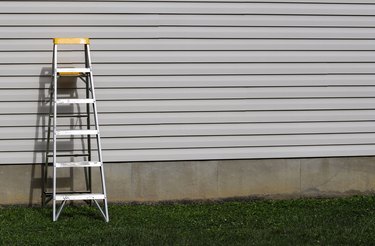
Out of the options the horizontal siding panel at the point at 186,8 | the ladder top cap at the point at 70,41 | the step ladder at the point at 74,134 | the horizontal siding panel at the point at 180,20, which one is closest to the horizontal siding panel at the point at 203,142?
the step ladder at the point at 74,134

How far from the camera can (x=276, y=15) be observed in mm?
11820

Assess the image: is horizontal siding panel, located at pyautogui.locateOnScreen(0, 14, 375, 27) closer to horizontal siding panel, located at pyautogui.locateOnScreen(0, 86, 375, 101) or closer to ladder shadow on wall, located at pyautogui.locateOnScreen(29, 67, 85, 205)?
ladder shadow on wall, located at pyautogui.locateOnScreen(29, 67, 85, 205)

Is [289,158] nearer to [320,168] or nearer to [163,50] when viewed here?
[320,168]

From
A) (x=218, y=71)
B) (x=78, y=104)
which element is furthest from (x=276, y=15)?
(x=78, y=104)

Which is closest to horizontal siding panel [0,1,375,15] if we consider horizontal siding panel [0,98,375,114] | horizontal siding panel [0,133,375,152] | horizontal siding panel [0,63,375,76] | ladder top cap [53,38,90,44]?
ladder top cap [53,38,90,44]

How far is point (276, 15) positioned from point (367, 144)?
2.01 meters

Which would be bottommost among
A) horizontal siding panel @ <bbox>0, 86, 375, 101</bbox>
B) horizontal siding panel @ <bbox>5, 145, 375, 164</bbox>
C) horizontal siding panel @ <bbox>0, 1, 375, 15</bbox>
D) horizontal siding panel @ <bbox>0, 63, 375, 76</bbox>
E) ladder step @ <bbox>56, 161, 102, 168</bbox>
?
ladder step @ <bbox>56, 161, 102, 168</bbox>

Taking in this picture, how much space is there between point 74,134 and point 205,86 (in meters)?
1.79

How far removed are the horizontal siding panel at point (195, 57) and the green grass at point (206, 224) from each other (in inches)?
Answer: 68.3

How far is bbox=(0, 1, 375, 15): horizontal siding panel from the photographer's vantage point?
11.3 metres

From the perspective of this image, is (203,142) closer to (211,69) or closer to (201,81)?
(201,81)

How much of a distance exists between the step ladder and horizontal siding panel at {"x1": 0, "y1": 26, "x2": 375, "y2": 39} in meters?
0.24

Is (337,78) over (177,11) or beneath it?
beneath

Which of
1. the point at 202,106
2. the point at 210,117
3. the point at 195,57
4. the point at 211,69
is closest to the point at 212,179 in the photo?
the point at 210,117
